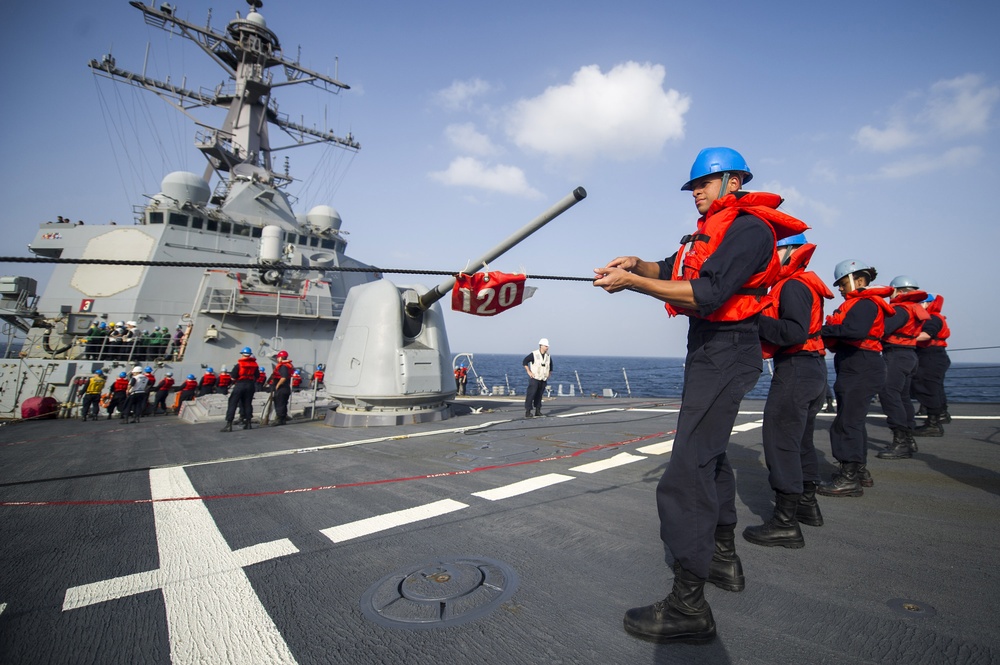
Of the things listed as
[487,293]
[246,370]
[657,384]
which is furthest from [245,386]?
[657,384]

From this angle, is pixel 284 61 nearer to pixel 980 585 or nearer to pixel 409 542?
pixel 409 542

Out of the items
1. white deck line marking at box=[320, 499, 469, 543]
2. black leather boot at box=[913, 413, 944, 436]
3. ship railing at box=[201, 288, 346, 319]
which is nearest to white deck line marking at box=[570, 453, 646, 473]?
white deck line marking at box=[320, 499, 469, 543]

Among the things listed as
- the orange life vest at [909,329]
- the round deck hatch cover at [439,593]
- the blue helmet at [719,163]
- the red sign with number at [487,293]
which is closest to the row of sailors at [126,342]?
the red sign with number at [487,293]

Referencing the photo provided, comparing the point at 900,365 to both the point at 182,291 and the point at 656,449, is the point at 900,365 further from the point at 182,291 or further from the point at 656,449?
the point at 182,291

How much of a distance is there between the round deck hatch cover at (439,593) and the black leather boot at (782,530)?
4.35ft

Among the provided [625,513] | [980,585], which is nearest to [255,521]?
[625,513]

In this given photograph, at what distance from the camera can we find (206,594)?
189 centimetres

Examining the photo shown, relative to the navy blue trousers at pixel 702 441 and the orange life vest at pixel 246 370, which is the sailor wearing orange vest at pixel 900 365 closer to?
the navy blue trousers at pixel 702 441

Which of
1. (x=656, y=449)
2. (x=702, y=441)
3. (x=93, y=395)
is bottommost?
(x=93, y=395)

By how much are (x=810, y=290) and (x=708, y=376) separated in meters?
1.53

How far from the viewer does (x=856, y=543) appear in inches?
91.7

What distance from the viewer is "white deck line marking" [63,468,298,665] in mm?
1512

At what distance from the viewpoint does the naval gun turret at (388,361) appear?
23.7 ft

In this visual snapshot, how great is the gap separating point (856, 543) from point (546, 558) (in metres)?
1.61
